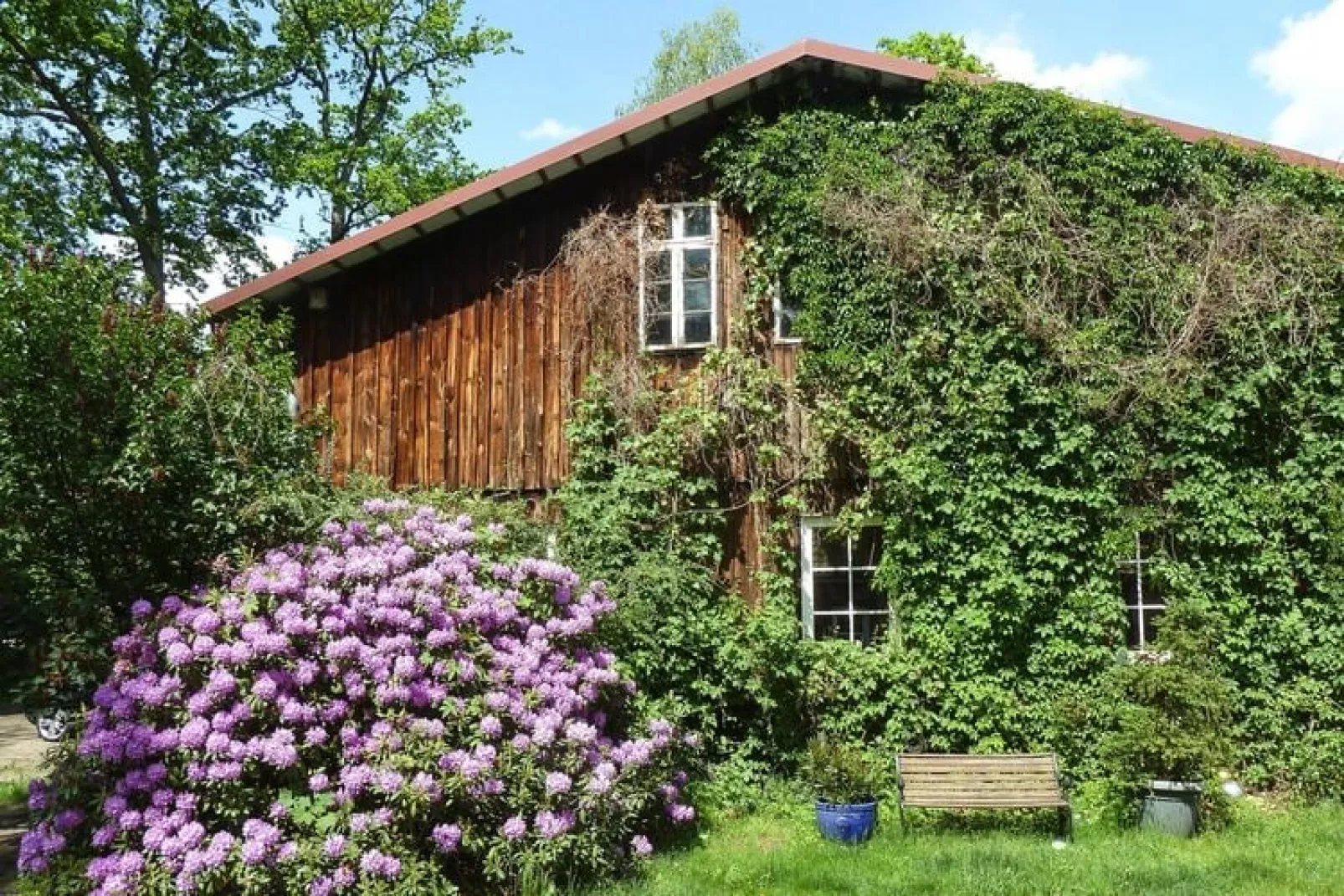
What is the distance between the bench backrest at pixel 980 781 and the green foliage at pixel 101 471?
512 centimetres

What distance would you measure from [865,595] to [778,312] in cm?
291

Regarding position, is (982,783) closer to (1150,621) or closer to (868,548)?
Result: (868,548)

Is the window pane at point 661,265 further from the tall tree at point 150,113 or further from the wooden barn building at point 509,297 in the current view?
the tall tree at point 150,113

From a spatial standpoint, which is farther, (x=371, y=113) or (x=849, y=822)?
(x=371, y=113)

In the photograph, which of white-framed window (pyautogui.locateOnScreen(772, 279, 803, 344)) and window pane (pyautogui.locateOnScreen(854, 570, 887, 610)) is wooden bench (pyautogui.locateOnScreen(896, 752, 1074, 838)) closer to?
window pane (pyautogui.locateOnScreen(854, 570, 887, 610))

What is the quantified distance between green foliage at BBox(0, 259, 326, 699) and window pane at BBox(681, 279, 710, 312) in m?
4.25

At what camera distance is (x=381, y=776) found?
5.59 metres

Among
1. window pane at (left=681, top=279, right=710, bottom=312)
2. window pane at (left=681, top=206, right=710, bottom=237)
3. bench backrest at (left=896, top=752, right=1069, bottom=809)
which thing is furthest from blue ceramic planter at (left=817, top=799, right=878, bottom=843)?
window pane at (left=681, top=206, right=710, bottom=237)

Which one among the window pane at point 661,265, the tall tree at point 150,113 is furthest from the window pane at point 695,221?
the tall tree at point 150,113

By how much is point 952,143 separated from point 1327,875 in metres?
6.72

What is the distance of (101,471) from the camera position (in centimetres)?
661

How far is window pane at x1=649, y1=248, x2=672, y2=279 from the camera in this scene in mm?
9711

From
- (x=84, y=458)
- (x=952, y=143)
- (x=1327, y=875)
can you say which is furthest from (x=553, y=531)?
(x=1327, y=875)

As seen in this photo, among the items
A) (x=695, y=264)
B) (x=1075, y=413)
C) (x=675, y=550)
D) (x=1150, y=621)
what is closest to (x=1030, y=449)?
(x=1075, y=413)
